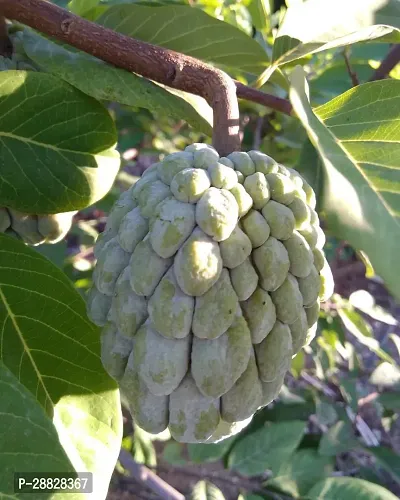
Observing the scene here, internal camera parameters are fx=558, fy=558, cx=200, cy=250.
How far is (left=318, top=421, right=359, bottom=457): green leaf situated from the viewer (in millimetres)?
2170

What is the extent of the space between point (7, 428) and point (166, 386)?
211mm

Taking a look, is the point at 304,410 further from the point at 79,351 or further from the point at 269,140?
the point at 79,351

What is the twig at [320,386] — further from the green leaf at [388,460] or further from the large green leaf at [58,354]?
the large green leaf at [58,354]

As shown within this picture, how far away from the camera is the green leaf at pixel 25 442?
27.3 inches

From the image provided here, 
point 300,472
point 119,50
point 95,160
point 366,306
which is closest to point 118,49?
point 119,50

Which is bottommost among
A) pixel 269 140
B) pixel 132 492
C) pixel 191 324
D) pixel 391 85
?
pixel 132 492

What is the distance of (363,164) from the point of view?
805 mm

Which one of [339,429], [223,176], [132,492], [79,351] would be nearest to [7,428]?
[79,351]

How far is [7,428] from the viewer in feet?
2.37

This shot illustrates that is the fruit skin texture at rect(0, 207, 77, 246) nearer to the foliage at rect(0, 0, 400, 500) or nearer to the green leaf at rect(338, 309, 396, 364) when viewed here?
the foliage at rect(0, 0, 400, 500)

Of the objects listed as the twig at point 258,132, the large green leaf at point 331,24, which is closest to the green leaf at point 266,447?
the twig at point 258,132

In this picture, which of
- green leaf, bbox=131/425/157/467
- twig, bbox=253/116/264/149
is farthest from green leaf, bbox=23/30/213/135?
green leaf, bbox=131/425/157/467

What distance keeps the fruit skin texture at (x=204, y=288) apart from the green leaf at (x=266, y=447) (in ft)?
4.25

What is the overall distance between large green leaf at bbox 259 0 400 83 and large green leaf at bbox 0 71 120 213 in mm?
358
